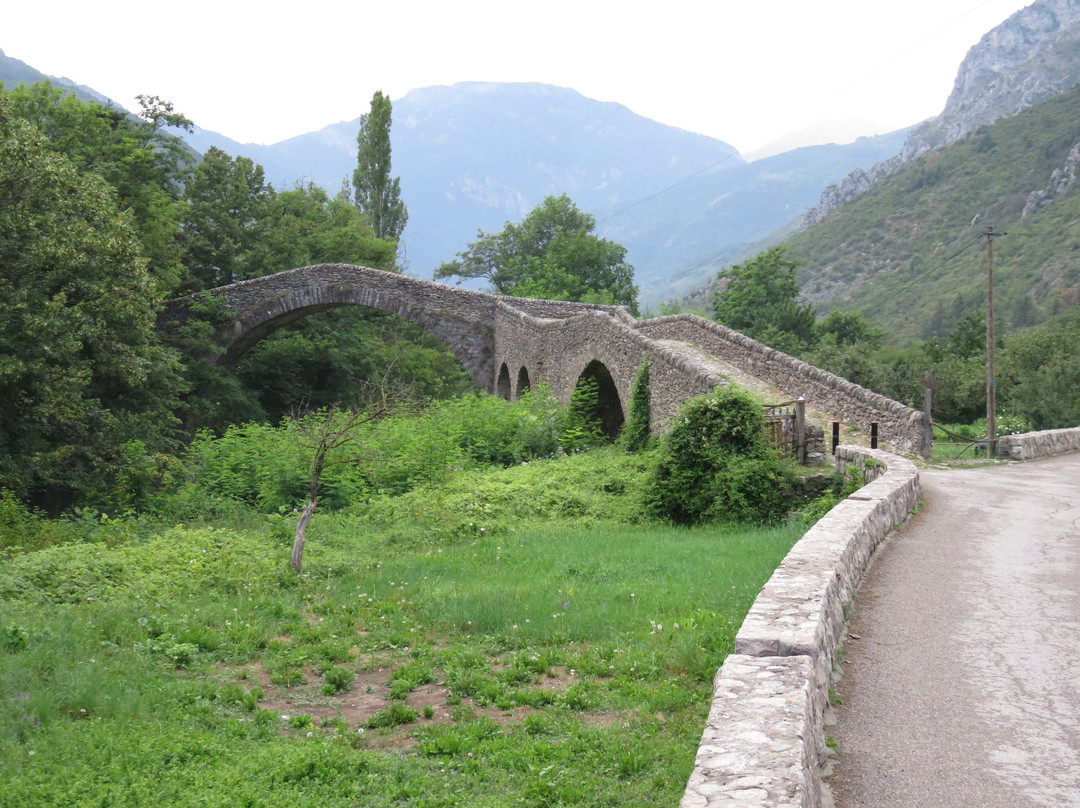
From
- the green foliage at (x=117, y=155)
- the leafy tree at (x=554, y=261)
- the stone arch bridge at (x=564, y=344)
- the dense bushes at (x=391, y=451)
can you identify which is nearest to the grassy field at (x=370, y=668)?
the dense bushes at (x=391, y=451)

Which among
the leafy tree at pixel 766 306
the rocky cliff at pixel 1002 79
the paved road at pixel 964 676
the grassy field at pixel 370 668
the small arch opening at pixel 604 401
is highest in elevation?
the rocky cliff at pixel 1002 79

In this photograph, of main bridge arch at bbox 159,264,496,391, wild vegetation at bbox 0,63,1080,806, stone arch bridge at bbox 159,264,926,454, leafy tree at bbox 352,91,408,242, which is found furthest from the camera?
leafy tree at bbox 352,91,408,242

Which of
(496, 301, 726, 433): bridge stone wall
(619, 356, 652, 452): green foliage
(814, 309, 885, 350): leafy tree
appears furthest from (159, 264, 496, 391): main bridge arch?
(814, 309, 885, 350): leafy tree

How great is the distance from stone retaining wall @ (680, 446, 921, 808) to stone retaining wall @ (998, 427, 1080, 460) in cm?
1066

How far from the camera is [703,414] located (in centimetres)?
1188

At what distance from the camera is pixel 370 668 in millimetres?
6477

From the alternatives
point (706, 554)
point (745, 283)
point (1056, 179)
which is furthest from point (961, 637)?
point (1056, 179)

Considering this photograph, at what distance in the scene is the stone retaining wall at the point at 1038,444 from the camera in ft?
51.9

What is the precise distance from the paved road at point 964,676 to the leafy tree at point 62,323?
13.4 meters

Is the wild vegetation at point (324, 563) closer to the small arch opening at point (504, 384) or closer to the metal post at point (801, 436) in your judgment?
the metal post at point (801, 436)

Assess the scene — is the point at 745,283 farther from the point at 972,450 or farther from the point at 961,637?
the point at 961,637

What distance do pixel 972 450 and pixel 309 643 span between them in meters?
14.8

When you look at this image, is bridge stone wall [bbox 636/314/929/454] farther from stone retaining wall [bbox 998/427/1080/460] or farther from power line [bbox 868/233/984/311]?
power line [bbox 868/233/984/311]

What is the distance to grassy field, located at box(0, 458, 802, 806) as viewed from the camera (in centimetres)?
442
